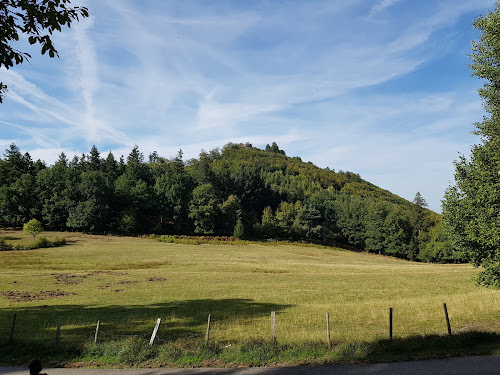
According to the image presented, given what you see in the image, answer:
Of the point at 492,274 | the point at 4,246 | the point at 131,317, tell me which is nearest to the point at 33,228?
the point at 4,246

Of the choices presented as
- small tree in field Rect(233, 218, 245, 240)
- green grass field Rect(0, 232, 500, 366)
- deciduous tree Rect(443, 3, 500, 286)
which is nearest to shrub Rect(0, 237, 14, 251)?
→ green grass field Rect(0, 232, 500, 366)

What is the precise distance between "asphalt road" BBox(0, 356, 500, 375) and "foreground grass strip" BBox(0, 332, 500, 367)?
0.56 m

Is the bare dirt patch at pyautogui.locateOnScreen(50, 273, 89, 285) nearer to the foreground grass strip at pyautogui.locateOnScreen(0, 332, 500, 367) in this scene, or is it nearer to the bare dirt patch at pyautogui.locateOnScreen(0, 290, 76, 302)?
the bare dirt patch at pyautogui.locateOnScreen(0, 290, 76, 302)

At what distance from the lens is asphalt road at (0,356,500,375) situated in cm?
1156

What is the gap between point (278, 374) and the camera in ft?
38.7

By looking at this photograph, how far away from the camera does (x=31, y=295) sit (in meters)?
32.4

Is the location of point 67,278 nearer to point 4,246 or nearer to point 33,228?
point 4,246

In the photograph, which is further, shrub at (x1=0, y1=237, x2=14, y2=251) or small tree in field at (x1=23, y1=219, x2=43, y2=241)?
small tree in field at (x1=23, y1=219, x2=43, y2=241)

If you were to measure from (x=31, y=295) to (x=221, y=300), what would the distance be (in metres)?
18.6

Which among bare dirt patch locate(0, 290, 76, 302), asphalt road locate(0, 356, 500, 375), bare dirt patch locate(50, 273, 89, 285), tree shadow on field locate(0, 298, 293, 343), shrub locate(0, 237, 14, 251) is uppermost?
asphalt road locate(0, 356, 500, 375)

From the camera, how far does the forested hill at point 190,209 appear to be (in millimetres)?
98938

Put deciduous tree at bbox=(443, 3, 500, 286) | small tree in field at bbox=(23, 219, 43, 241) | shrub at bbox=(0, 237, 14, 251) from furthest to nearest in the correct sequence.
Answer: small tree in field at bbox=(23, 219, 43, 241)
shrub at bbox=(0, 237, 14, 251)
deciduous tree at bbox=(443, 3, 500, 286)

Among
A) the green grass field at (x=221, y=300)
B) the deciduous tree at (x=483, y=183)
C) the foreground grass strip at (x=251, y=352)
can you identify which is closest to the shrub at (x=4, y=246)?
the green grass field at (x=221, y=300)

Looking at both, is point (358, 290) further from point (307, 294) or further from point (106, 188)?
point (106, 188)
